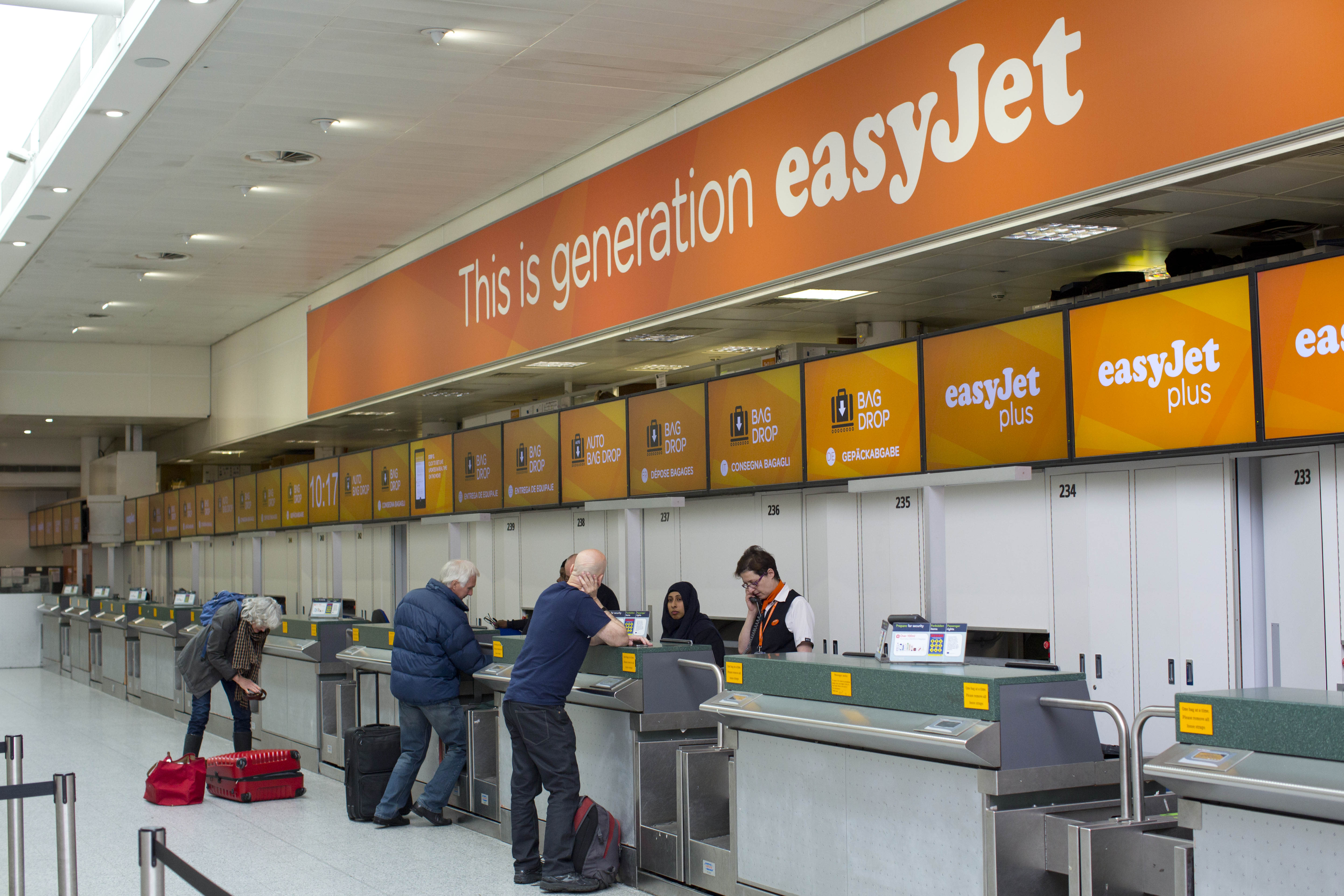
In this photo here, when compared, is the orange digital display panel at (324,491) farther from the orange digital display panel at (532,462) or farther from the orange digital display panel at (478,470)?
the orange digital display panel at (532,462)

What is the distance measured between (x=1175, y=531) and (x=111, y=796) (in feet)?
20.6

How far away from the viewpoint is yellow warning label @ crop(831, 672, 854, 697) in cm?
408

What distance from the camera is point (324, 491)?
41.8 ft

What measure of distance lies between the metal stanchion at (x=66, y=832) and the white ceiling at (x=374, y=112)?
3.48m

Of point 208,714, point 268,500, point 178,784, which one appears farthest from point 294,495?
point 178,784

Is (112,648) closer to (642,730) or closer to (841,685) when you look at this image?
(642,730)

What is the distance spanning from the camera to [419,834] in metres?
6.21

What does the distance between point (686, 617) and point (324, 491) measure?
6.53 meters

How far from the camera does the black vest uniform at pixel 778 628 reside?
20.2ft

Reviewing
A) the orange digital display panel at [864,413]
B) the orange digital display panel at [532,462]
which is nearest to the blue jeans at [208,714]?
the orange digital display panel at [532,462]

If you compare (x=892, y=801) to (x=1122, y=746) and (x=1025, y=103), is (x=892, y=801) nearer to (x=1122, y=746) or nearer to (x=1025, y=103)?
(x=1122, y=746)

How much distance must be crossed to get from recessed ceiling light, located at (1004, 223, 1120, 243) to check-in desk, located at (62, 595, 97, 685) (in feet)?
44.8

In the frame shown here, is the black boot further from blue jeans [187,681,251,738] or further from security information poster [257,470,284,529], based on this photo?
security information poster [257,470,284,529]

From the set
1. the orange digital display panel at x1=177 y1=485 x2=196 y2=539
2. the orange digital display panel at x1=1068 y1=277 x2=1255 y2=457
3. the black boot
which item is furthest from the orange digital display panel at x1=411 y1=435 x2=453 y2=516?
the orange digital display panel at x1=177 y1=485 x2=196 y2=539
